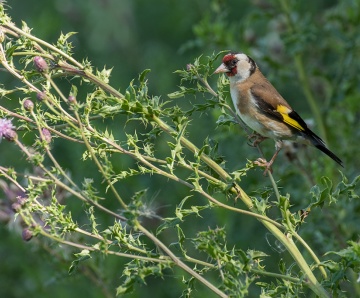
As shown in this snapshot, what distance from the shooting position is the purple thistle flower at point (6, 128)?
2.97 m

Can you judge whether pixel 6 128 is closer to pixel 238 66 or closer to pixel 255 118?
pixel 255 118

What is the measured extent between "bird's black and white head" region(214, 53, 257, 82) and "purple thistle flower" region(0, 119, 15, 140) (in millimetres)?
1839

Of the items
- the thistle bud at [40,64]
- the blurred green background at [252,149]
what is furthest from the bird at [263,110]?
the thistle bud at [40,64]

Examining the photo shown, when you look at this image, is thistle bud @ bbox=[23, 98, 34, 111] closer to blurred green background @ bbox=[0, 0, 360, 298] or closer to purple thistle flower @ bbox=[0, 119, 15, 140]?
purple thistle flower @ bbox=[0, 119, 15, 140]

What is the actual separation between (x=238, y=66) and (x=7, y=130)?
201cm

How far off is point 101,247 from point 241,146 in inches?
141

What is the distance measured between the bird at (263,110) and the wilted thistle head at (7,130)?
152cm

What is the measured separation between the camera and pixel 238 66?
468 cm

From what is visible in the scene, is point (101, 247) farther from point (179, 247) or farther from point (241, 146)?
point (241, 146)

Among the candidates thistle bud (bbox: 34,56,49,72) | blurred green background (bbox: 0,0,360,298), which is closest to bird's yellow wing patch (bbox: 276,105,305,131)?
blurred green background (bbox: 0,0,360,298)

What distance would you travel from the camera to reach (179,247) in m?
2.95

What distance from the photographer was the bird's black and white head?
4.63 meters

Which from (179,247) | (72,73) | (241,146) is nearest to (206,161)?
(179,247)

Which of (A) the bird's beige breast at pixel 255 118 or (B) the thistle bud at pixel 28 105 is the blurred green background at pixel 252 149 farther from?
(B) the thistle bud at pixel 28 105
